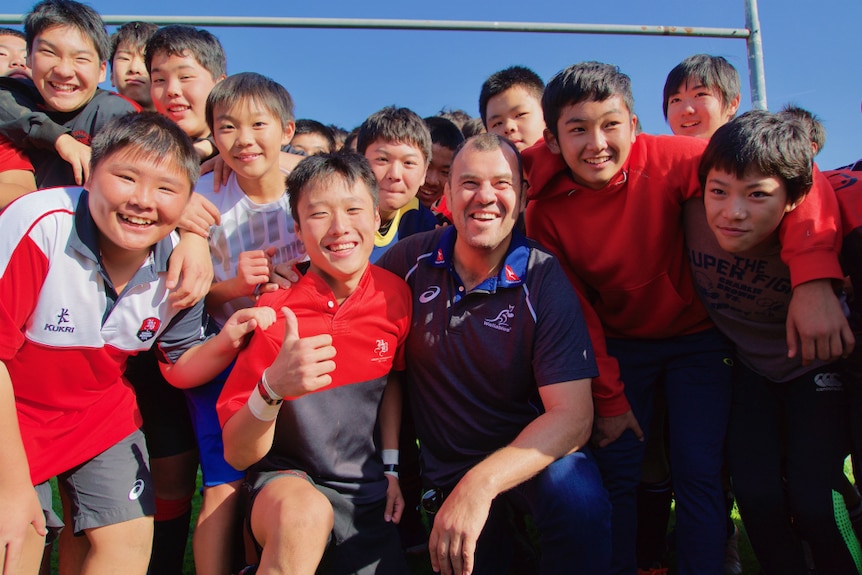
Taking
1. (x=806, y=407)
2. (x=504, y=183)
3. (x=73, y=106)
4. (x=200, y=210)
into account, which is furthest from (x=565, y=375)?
(x=73, y=106)

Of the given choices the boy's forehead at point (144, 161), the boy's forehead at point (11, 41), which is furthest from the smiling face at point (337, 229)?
the boy's forehead at point (11, 41)

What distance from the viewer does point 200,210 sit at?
8.57ft

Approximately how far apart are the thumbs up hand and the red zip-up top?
1191 mm

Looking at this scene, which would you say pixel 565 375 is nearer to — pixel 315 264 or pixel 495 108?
pixel 315 264

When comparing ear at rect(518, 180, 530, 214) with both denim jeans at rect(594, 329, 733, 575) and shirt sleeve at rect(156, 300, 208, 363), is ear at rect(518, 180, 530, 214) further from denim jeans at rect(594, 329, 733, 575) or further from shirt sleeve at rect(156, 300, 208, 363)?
shirt sleeve at rect(156, 300, 208, 363)

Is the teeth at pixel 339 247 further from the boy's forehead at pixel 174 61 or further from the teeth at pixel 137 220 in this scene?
the boy's forehead at pixel 174 61

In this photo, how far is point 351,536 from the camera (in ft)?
7.55

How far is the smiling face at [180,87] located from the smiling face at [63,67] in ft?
1.25

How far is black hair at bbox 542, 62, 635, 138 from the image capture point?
2.64 metres

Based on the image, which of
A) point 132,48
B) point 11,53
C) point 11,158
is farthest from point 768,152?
point 11,53

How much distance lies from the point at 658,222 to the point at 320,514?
5.86 feet

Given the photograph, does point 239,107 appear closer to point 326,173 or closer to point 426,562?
point 326,173

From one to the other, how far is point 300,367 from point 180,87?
2120 mm

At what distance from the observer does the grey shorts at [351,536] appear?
89.7 inches
